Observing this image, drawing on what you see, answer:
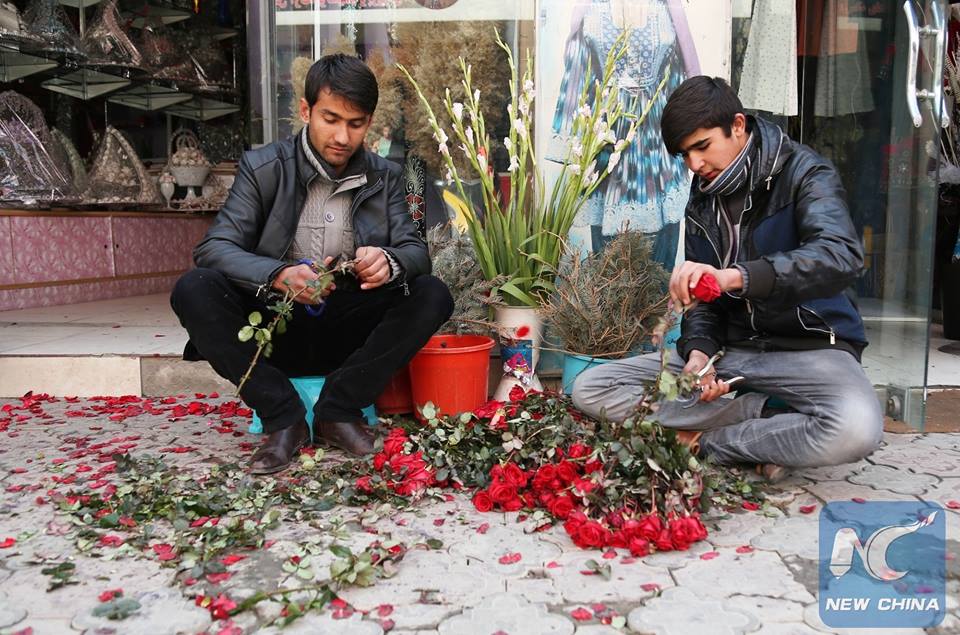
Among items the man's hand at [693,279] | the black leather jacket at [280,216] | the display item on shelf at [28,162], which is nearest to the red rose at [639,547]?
the man's hand at [693,279]

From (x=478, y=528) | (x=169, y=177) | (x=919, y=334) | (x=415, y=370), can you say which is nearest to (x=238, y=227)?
(x=415, y=370)

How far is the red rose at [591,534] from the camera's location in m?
1.68

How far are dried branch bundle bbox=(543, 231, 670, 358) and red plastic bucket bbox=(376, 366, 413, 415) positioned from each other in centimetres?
61

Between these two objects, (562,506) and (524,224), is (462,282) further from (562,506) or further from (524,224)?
(562,506)

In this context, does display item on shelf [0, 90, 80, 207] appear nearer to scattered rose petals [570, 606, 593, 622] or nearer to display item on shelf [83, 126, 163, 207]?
display item on shelf [83, 126, 163, 207]

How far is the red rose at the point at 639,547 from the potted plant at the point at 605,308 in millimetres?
1192

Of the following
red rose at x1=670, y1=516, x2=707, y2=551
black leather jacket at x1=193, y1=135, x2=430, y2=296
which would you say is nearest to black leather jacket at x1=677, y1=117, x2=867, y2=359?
red rose at x1=670, y1=516, x2=707, y2=551

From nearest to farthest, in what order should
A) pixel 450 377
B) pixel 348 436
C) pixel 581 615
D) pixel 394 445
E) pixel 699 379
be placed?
pixel 581 615 → pixel 699 379 → pixel 394 445 → pixel 348 436 → pixel 450 377

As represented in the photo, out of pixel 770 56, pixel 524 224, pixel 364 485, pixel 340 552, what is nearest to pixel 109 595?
pixel 340 552

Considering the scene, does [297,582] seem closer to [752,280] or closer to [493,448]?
[493,448]

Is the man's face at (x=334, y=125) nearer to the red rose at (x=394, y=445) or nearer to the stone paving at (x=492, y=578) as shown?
the red rose at (x=394, y=445)

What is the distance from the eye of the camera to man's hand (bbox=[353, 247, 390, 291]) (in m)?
2.29

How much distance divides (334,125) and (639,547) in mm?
1573

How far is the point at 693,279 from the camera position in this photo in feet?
6.01
